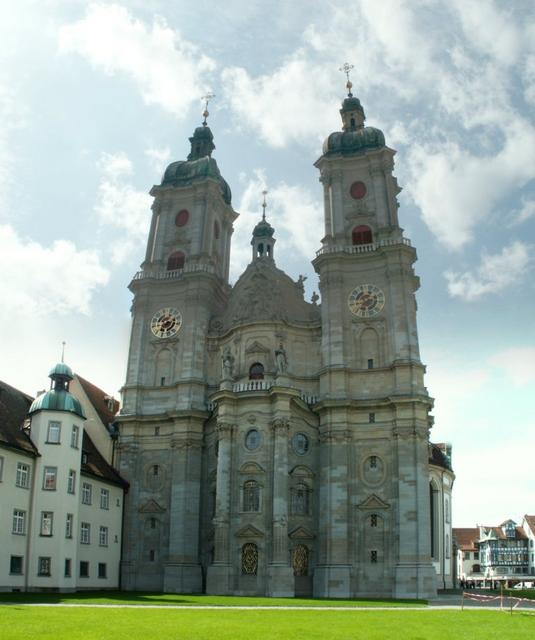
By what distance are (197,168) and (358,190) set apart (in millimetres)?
16649

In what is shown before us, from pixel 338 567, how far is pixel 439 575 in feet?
75.3

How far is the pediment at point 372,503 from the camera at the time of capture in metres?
53.5

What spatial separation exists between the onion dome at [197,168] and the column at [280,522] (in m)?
28.5

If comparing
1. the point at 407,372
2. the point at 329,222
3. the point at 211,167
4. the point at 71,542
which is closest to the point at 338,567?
the point at 407,372

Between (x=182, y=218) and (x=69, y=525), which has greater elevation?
(x=182, y=218)

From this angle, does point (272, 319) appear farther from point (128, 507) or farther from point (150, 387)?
point (128, 507)

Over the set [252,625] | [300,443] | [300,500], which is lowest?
[252,625]

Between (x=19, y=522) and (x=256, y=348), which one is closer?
(x=19, y=522)

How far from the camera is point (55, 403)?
4888 centimetres

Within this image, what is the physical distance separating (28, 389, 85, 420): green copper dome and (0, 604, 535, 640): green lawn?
1985 centimetres

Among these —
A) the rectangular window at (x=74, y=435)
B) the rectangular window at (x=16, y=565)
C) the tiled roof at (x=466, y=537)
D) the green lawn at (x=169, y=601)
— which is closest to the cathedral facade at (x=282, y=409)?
the green lawn at (x=169, y=601)

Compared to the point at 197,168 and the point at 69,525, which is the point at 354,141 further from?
the point at 69,525

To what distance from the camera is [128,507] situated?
5947cm

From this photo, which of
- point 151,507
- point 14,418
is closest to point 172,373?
point 151,507
